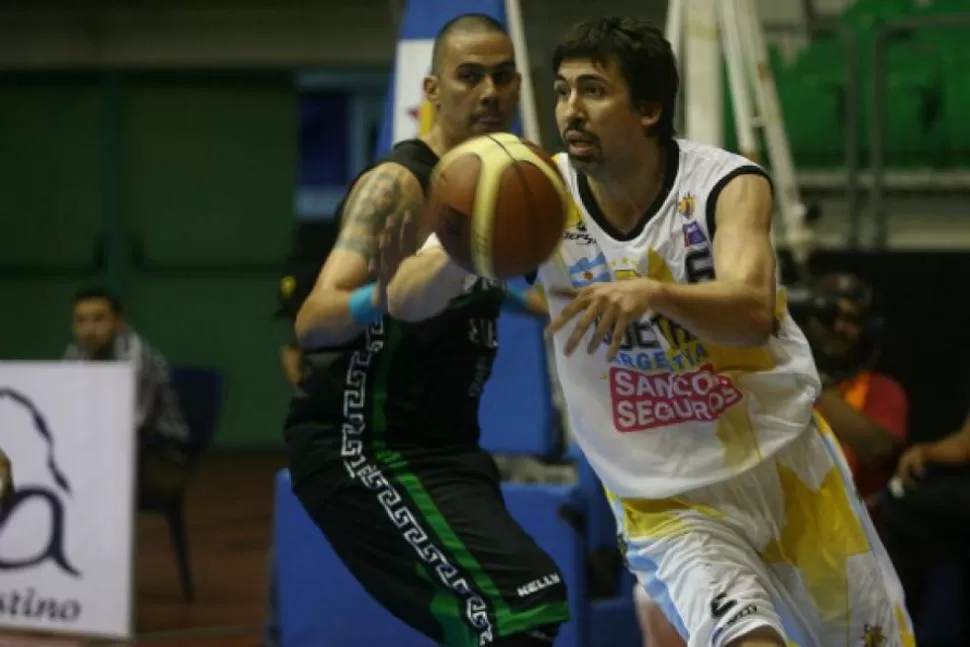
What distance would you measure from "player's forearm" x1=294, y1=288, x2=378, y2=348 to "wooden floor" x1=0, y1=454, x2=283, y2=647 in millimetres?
3780

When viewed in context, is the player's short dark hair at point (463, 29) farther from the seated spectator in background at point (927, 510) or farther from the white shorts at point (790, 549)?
the seated spectator in background at point (927, 510)

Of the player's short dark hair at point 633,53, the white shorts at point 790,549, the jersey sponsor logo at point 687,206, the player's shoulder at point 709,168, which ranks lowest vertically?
the white shorts at point 790,549

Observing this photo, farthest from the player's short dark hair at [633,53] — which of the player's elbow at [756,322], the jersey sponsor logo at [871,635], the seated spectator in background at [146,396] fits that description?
the seated spectator in background at [146,396]

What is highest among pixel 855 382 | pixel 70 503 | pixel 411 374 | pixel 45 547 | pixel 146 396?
pixel 411 374

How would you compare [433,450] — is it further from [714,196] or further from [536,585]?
[714,196]

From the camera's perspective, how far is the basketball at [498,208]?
3523 mm

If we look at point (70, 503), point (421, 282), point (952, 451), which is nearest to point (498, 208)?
point (421, 282)

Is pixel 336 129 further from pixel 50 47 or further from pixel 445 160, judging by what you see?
pixel 445 160

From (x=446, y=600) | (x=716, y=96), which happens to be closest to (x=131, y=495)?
(x=716, y=96)

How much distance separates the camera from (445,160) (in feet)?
12.1

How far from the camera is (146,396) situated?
8398mm

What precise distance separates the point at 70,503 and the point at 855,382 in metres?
3.52

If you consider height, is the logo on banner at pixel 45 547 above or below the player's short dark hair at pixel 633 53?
below

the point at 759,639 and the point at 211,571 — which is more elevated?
the point at 759,639
